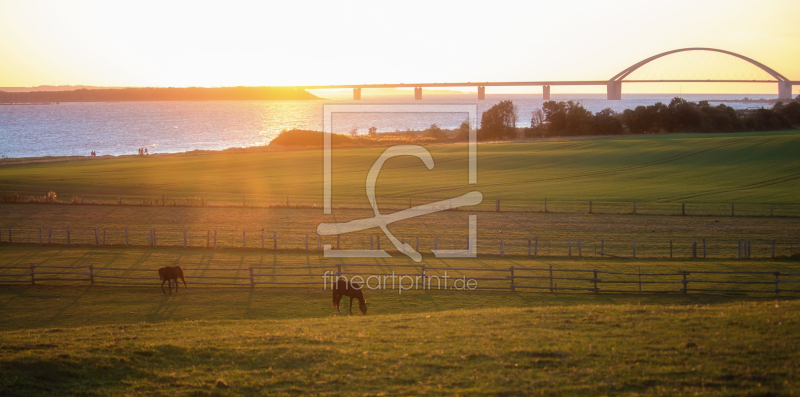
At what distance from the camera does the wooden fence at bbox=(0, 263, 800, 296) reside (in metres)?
20.3

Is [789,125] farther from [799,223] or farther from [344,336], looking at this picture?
[344,336]

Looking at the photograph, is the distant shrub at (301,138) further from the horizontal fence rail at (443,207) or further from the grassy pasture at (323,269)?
the grassy pasture at (323,269)

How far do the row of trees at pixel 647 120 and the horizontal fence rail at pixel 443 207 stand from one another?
200ft

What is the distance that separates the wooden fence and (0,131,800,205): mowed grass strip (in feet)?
72.9

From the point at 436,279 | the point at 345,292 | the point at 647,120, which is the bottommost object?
the point at 436,279

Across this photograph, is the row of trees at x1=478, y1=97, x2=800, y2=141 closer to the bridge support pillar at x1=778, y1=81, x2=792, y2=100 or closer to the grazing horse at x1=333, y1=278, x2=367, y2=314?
the grazing horse at x1=333, y1=278, x2=367, y2=314

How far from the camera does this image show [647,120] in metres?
98.2

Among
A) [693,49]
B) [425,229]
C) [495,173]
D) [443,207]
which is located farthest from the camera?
[693,49]

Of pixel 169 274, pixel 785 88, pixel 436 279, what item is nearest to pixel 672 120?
pixel 436 279

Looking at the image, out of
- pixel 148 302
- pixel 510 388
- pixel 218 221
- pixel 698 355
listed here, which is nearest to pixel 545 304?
pixel 698 355

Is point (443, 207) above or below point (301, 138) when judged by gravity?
below

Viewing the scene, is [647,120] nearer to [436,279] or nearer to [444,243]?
[444,243]

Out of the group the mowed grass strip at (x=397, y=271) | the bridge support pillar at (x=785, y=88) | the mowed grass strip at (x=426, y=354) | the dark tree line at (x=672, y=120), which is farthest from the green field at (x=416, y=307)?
the bridge support pillar at (x=785, y=88)

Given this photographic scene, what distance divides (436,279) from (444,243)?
322 inches
